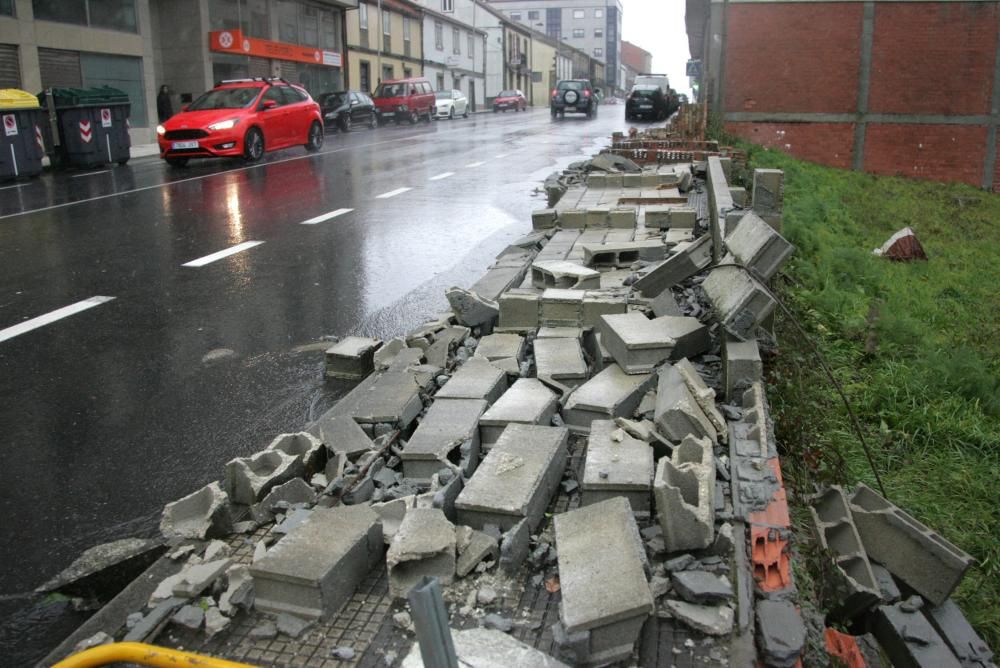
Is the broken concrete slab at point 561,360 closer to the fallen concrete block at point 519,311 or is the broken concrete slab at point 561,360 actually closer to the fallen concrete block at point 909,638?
the fallen concrete block at point 519,311

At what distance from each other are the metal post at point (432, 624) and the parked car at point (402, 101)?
4402cm

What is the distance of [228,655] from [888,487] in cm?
392

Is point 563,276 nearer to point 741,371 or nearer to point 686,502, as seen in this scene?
point 741,371

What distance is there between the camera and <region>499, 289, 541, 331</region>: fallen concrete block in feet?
20.6

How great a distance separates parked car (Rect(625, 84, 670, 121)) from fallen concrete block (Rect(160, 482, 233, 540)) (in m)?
41.2

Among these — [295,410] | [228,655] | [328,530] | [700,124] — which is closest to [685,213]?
[295,410]

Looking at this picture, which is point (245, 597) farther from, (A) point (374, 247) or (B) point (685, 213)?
(A) point (374, 247)

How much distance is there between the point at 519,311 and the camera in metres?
6.32

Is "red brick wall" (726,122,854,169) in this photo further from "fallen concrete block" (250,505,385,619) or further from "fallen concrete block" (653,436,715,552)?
"fallen concrete block" (250,505,385,619)

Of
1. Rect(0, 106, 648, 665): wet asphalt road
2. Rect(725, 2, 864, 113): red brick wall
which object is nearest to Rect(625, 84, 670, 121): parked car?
Rect(725, 2, 864, 113): red brick wall

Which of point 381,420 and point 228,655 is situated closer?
point 228,655

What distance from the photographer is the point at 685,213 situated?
930 centimetres

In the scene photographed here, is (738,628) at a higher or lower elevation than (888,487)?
higher

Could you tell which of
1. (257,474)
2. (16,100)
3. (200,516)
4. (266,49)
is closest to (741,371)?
(257,474)
